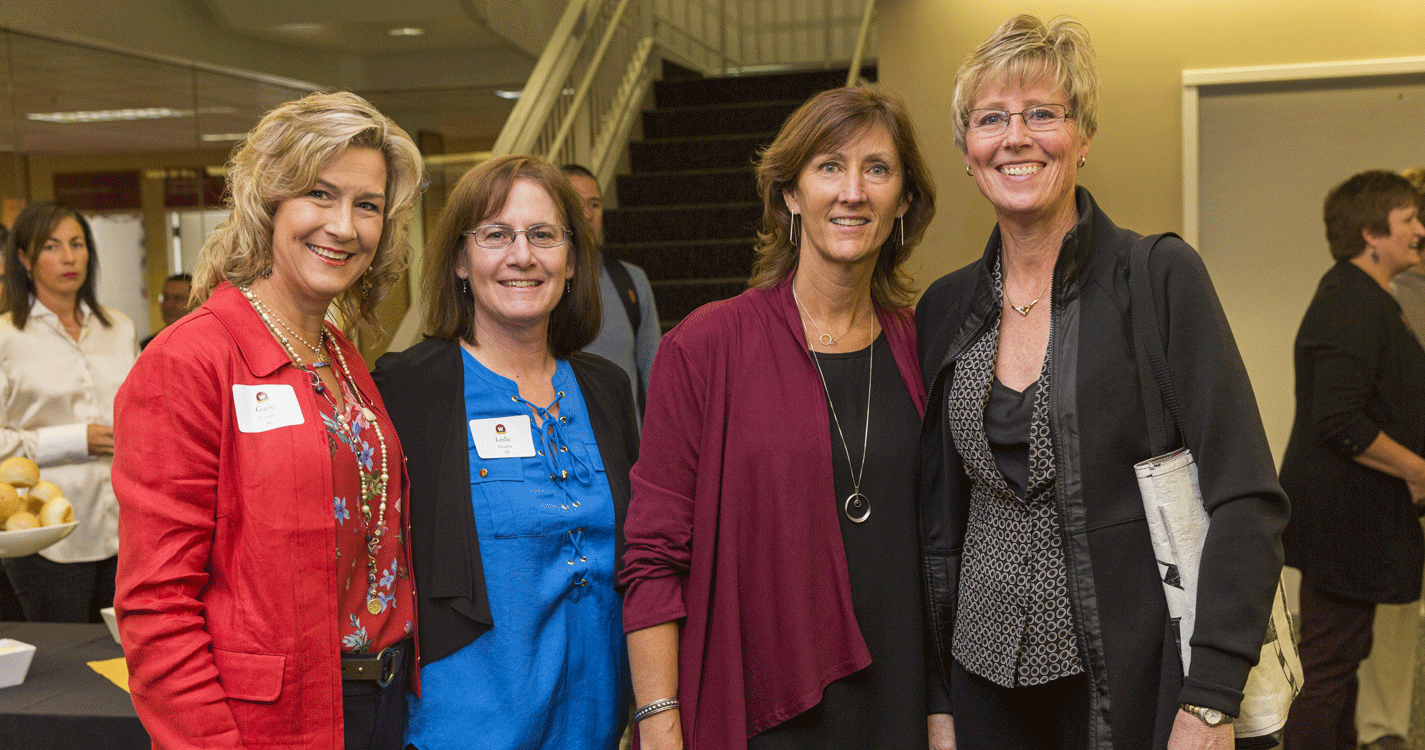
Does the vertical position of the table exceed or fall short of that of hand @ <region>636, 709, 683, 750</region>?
it falls short

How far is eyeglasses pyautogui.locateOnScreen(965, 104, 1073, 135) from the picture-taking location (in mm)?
1631

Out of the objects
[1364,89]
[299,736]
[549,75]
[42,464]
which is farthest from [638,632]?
[549,75]

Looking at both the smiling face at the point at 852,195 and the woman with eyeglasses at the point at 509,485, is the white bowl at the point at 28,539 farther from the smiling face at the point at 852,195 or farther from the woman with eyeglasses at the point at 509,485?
the smiling face at the point at 852,195

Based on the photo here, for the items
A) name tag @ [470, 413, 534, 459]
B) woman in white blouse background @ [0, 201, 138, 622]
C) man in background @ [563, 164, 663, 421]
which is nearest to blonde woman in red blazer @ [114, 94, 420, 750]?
name tag @ [470, 413, 534, 459]

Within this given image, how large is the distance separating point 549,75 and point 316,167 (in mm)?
4882

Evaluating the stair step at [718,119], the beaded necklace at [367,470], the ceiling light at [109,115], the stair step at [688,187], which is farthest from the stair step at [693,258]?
the beaded necklace at [367,470]

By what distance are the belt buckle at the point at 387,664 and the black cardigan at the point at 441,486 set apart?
0.08 meters

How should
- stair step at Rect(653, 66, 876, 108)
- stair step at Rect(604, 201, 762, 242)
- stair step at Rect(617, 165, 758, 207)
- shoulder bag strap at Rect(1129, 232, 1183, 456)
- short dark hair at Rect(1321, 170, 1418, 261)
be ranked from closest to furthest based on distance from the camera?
shoulder bag strap at Rect(1129, 232, 1183, 456)
short dark hair at Rect(1321, 170, 1418, 261)
stair step at Rect(604, 201, 762, 242)
stair step at Rect(617, 165, 758, 207)
stair step at Rect(653, 66, 876, 108)

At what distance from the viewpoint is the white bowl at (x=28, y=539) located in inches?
86.7

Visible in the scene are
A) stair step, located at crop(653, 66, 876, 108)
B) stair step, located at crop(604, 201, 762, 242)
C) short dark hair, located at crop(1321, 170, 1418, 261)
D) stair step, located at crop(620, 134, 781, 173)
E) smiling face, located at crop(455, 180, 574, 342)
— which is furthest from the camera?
stair step, located at crop(653, 66, 876, 108)

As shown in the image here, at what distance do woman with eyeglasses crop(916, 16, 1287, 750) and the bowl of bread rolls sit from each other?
1.93m

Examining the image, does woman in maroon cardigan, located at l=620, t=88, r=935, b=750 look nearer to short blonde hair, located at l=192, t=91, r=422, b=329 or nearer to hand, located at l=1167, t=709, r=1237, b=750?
hand, located at l=1167, t=709, r=1237, b=750

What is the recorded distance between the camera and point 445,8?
815 cm

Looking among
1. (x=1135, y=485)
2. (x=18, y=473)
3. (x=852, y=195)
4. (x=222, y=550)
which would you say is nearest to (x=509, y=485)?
(x=222, y=550)
